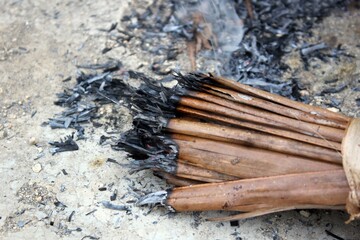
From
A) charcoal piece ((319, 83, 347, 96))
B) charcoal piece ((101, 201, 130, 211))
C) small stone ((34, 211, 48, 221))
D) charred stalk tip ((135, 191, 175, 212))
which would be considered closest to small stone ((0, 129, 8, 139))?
small stone ((34, 211, 48, 221))

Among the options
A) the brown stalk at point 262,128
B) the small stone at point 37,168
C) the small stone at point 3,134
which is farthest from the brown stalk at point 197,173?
the small stone at point 3,134

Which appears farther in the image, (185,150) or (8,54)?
(8,54)

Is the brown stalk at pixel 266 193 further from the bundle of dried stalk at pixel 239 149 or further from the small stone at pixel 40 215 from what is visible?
the small stone at pixel 40 215

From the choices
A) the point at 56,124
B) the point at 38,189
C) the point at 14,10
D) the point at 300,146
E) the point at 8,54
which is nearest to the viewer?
the point at 300,146

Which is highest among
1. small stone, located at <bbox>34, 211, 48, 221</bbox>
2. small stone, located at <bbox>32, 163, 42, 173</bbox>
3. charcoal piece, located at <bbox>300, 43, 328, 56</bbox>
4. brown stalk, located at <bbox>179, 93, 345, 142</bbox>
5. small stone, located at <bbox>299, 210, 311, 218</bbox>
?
brown stalk, located at <bbox>179, 93, 345, 142</bbox>

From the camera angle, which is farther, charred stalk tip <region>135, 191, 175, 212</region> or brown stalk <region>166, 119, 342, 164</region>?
charred stalk tip <region>135, 191, 175, 212</region>

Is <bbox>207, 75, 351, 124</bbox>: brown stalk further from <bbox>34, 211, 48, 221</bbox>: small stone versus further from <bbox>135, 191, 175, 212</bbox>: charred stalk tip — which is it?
<bbox>34, 211, 48, 221</bbox>: small stone

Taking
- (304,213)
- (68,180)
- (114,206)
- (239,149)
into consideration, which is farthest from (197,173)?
(68,180)

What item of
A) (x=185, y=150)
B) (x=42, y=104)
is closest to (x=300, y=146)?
(x=185, y=150)

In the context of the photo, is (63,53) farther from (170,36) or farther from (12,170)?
(12,170)
